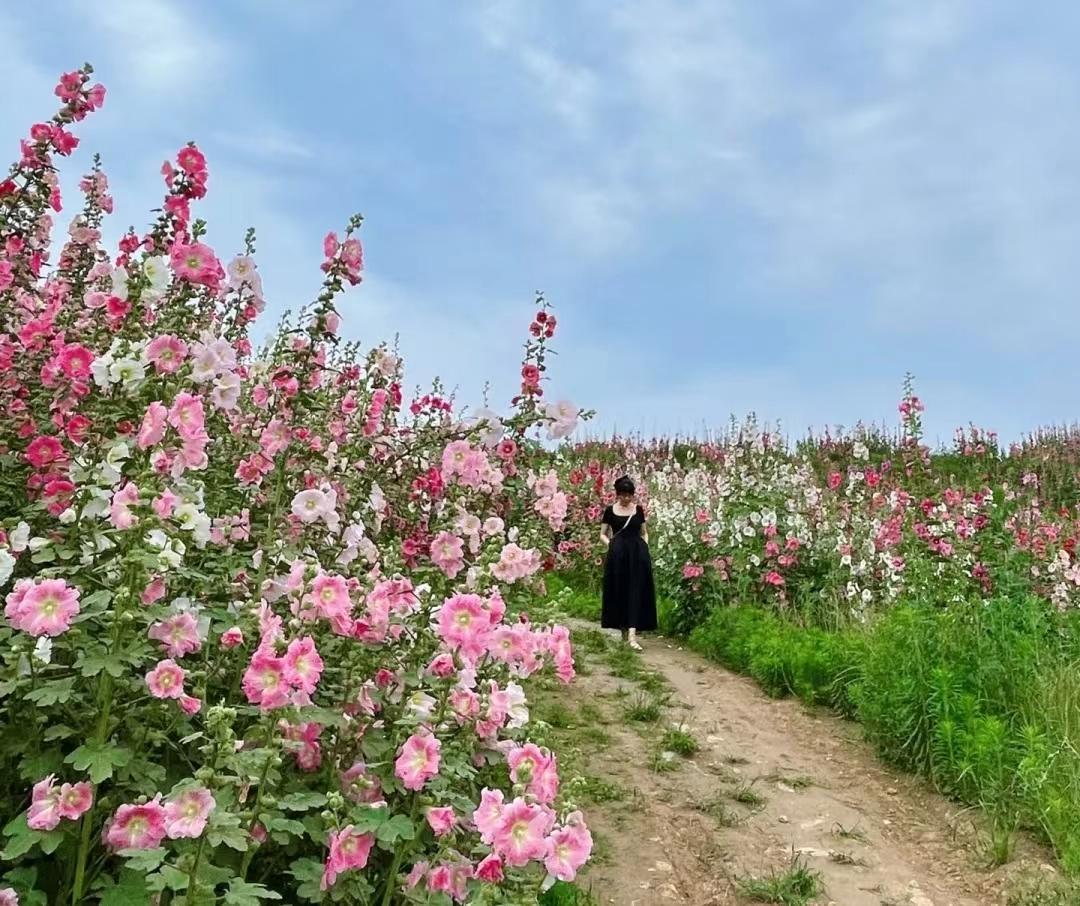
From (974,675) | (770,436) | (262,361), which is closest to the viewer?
(262,361)

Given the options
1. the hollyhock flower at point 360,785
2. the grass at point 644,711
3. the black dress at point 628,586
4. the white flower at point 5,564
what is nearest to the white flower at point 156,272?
the white flower at point 5,564

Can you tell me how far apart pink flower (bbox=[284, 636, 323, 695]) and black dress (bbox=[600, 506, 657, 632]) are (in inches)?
276

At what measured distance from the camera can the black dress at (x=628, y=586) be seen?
8.89 metres

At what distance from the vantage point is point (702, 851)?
172 inches

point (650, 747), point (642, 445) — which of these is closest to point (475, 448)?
point (650, 747)

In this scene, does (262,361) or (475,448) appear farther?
(262,361)

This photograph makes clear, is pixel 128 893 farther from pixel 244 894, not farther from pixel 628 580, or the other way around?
pixel 628 580

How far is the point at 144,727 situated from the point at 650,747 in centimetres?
400

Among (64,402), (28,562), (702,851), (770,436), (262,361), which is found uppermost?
(770,436)

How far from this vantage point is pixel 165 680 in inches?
81.4

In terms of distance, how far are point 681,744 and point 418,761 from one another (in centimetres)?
384

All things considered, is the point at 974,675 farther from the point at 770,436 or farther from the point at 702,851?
the point at 770,436

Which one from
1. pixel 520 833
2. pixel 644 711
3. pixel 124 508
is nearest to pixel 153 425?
pixel 124 508

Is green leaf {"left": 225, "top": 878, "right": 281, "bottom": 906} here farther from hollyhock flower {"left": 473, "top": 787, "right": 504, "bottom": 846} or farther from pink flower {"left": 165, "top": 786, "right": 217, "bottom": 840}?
hollyhock flower {"left": 473, "top": 787, "right": 504, "bottom": 846}
